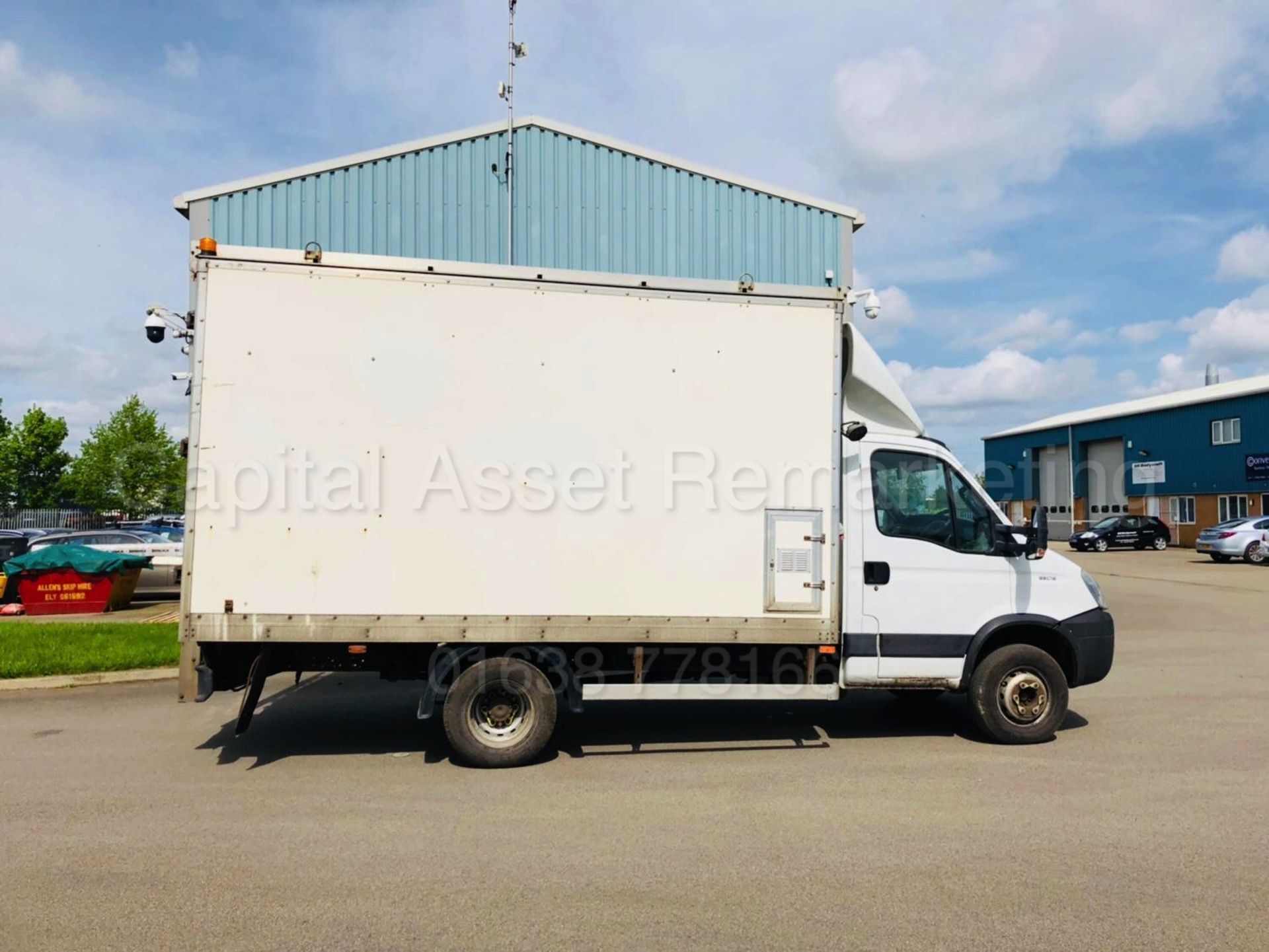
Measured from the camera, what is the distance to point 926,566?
6.81m

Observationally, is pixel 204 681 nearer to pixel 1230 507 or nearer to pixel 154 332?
pixel 154 332

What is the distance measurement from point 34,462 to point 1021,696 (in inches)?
2353

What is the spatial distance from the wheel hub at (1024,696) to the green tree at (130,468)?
154 ft

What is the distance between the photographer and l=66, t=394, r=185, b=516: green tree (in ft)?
157

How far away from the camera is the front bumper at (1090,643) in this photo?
23.0ft

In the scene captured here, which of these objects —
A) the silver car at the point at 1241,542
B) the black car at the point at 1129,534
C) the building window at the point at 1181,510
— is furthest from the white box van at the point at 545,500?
the building window at the point at 1181,510

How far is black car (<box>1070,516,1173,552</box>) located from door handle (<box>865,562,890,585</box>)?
115 feet

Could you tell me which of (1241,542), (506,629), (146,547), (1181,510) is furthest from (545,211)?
(1181,510)

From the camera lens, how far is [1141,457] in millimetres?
47656

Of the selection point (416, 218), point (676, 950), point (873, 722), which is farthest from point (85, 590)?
point (676, 950)

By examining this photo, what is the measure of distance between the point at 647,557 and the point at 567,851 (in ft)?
6.86

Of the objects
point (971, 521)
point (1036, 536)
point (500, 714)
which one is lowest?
point (500, 714)

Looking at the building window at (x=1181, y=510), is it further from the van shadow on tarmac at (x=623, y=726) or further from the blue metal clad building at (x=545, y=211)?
the van shadow on tarmac at (x=623, y=726)

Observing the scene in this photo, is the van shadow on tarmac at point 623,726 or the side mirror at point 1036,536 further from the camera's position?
the van shadow on tarmac at point 623,726
